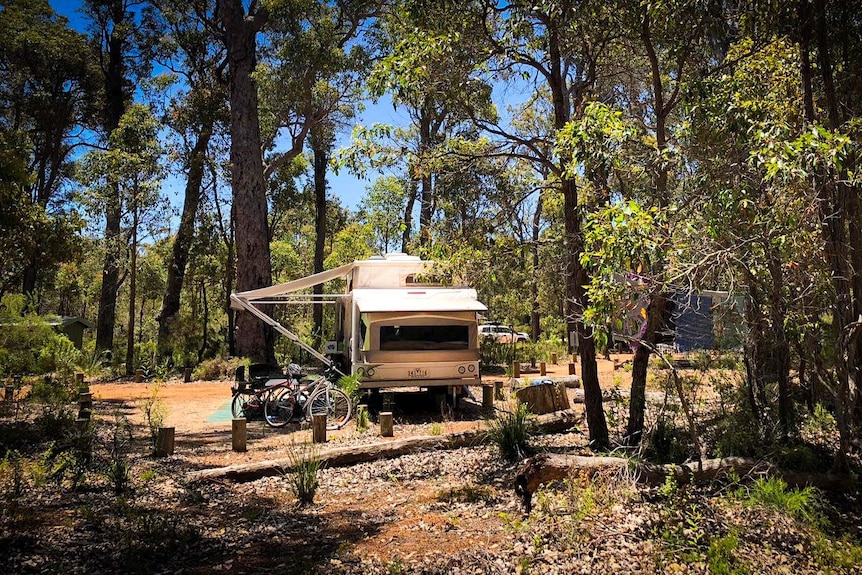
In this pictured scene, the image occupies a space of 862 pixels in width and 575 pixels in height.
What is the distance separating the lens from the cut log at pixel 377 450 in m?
7.08

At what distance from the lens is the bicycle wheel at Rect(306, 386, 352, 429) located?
9.99 m

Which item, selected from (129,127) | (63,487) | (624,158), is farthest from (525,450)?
(129,127)

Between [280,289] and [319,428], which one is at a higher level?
[280,289]

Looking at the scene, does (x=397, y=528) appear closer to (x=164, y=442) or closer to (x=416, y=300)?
(x=164, y=442)

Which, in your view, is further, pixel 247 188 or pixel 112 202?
pixel 112 202

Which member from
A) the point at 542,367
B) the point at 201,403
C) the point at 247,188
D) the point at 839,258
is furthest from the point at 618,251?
the point at 247,188

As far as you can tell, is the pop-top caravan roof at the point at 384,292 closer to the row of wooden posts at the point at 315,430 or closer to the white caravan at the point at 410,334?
the white caravan at the point at 410,334

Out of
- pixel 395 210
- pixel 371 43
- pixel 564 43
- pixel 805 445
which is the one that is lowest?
pixel 805 445

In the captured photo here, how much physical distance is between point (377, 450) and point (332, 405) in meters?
2.40

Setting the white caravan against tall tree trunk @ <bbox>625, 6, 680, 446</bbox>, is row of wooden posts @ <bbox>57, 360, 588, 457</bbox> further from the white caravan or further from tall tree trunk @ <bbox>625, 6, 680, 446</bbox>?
tall tree trunk @ <bbox>625, 6, 680, 446</bbox>

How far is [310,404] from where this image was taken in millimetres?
10023

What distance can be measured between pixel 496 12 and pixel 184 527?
6803 millimetres

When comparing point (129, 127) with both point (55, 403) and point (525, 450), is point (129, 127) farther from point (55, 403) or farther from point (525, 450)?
point (525, 450)

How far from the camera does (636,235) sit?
4719 millimetres
